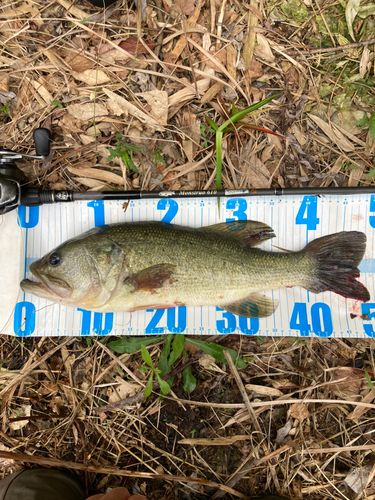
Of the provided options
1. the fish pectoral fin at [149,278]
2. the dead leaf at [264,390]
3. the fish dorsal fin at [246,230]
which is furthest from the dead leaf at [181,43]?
the dead leaf at [264,390]

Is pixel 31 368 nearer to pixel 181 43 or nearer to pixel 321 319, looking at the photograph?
pixel 321 319

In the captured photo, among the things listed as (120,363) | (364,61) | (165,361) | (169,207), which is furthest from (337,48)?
(120,363)

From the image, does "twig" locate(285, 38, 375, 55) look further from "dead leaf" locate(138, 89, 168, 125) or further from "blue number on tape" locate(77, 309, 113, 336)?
"blue number on tape" locate(77, 309, 113, 336)

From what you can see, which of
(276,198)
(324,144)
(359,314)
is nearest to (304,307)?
(359,314)

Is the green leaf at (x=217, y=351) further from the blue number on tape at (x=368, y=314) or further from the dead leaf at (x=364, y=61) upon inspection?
the dead leaf at (x=364, y=61)

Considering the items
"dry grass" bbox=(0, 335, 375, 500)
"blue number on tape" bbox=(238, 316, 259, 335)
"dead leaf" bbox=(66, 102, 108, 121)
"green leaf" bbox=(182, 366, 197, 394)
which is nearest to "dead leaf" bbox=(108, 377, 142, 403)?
"dry grass" bbox=(0, 335, 375, 500)

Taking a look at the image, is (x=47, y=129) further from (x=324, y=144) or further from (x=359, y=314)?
(x=359, y=314)
